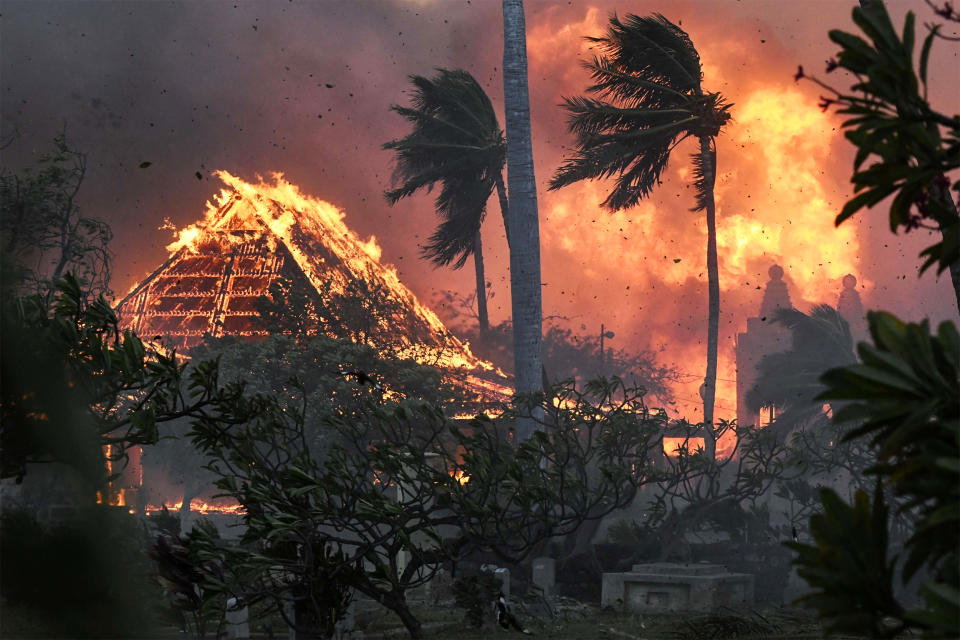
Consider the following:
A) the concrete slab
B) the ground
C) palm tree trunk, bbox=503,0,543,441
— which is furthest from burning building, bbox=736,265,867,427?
the ground

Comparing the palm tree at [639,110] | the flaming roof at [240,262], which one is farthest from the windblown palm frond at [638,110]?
the flaming roof at [240,262]

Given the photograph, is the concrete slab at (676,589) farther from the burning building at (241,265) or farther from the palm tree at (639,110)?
the burning building at (241,265)

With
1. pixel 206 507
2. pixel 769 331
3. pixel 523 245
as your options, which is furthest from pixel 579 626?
pixel 769 331

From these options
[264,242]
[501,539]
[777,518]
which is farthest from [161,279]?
[501,539]

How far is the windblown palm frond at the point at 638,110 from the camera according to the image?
2889 cm

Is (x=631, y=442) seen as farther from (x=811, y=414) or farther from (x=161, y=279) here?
(x=161, y=279)

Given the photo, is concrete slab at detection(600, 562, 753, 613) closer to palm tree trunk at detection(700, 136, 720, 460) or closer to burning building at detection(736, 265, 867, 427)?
palm tree trunk at detection(700, 136, 720, 460)

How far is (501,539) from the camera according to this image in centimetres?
1202

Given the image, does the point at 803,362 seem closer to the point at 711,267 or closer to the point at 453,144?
the point at 711,267

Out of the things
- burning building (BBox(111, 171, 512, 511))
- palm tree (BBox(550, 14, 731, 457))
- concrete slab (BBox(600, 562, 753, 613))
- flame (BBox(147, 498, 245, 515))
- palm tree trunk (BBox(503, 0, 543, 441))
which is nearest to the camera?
concrete slab (BBox(600, 562, 753, 613))

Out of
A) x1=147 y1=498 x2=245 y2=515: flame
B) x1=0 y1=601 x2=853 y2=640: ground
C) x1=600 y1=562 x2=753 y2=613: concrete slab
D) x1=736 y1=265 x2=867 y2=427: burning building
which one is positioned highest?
x1=736 y1=265 x2=867 y2=427: burning building

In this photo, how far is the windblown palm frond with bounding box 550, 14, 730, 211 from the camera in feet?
94.8

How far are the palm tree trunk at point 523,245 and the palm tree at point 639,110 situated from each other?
5443 mm

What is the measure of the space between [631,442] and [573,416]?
134 centimetres
